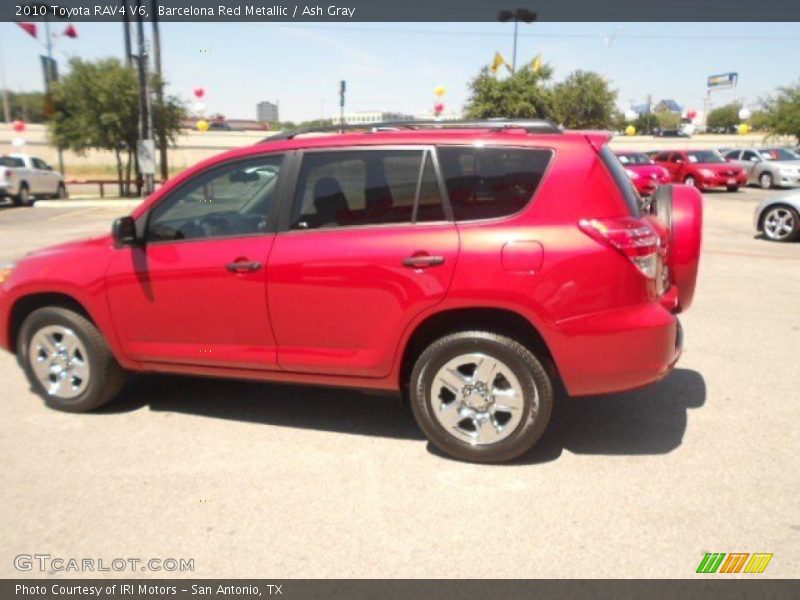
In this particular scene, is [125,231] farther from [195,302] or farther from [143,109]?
[143,109]

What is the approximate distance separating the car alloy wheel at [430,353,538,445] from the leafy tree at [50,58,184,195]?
986 inches

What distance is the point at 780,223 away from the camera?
39.2 ft

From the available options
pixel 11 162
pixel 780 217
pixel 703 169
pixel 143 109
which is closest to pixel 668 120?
pixel 703 169

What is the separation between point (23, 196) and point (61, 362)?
21.1m

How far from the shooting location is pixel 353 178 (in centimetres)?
379

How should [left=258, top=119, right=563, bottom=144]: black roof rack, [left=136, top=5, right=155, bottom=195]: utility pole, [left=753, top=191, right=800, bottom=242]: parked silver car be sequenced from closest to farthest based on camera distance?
[left=258, top=119, right=563, bottom=144]: black roof rack → [left=753, top=191, right=800, bottom=242]: parked silver car → [left=136, top=5, right=155, bottom=195]: utility pole

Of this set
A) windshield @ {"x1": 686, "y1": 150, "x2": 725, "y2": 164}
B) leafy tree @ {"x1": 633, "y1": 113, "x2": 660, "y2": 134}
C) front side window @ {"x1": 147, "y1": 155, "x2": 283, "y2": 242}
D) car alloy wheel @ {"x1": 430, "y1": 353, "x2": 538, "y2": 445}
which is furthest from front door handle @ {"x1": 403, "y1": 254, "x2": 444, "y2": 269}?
leafy tree @ {"x1": 633, "y1": 113, "x2": 660, "y2": 134}

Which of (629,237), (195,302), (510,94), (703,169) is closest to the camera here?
(629,237)

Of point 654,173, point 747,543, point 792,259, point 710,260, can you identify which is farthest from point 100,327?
point 654,173

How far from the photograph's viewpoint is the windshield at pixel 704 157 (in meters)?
26.1

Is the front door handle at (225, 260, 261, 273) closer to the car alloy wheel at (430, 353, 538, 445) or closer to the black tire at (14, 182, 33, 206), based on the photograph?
the car alloy wheel at (430, 353, 538, 445)

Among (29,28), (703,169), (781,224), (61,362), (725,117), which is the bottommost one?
(61,362)

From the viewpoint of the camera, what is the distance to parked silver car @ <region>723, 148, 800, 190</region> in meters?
25.3

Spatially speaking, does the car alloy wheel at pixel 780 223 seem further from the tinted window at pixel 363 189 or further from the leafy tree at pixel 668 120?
the leafy tree at pixel 668 120
